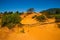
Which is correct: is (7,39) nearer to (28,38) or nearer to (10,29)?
(28,38)

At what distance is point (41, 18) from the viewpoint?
19.7m

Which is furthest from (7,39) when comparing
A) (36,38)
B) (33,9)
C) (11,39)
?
(33,9)

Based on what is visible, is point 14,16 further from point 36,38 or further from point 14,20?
point 36,38

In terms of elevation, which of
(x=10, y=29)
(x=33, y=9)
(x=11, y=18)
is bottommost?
(x=10, y=29)

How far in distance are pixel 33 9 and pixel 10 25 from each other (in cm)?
1846

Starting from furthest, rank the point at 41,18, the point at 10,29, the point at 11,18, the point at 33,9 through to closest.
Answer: the point at 33,9 < the point at 41,18 < the point at 11,18 < the point at 10,29

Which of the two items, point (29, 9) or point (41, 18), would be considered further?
point (29, 9)

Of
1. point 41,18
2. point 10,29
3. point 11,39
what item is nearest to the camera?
point 11,39

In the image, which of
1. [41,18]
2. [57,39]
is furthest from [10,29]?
[41,18]

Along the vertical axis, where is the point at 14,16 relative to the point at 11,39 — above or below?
above

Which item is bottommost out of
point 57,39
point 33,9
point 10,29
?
point 57,39

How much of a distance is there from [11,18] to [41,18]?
7775 millimetres

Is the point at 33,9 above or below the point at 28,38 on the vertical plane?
above

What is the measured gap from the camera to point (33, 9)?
29281 millimetres
